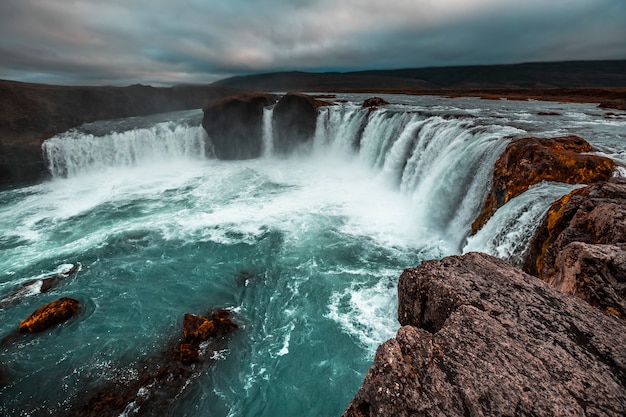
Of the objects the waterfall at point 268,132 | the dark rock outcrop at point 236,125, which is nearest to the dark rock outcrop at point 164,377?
the waterfall at point 268,132

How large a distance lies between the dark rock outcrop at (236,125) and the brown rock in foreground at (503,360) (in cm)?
3500

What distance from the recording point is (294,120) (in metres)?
35.0

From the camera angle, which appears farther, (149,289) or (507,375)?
(149,289)

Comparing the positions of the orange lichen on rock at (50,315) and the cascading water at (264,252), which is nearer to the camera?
the cascading water at (264,252)

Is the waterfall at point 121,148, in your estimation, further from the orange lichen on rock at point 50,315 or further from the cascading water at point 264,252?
the orange lichen on rock at point 50,315

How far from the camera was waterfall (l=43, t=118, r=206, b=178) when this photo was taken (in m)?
32.6

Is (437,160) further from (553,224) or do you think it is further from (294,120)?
(294,120)

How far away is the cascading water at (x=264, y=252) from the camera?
9.89m

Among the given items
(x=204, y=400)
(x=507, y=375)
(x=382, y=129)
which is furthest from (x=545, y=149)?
(x=382, y=129)

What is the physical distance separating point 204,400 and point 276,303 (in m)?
4.50

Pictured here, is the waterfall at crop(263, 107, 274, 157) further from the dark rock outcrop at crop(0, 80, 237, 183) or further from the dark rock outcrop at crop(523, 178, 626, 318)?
the dark rock outcrop at crop(523, 178, 626, 318)

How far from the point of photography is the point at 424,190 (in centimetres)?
1833

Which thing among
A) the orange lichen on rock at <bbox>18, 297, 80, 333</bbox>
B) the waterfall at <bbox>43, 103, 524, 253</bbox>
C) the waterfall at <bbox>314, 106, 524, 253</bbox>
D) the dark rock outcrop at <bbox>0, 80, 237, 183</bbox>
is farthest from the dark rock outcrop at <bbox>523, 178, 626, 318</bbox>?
the dark rock outcrop at <bbox>0, 80, 237, 183</bbox>

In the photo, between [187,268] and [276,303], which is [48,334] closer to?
[187,268]
